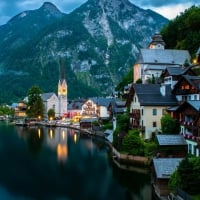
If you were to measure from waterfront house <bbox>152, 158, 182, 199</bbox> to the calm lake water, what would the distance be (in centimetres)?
216

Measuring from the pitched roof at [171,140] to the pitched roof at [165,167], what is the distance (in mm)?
8362

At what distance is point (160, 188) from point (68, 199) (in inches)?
381

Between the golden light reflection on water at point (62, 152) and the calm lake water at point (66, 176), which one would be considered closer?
the calm lake water at point (66, 176)

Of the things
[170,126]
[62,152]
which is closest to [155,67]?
[62,152]

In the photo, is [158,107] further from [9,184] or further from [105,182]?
[9,184]

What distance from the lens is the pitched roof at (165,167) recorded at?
35625 mm

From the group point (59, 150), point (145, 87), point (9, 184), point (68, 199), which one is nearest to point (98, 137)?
point (59, 150)

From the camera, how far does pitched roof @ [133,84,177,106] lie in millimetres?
58781

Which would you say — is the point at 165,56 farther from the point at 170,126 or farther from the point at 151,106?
the point at 170,126

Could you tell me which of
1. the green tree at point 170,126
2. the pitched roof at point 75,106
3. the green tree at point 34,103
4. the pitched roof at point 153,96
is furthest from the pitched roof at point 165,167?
the pitched roof at point 75,106

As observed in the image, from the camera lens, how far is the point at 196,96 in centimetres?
5206

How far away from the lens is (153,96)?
60.2 meters

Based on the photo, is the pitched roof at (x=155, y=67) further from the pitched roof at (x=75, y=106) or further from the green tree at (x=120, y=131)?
the pitched roof at (x=75, y=106)

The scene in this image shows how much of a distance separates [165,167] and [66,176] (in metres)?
16.8
